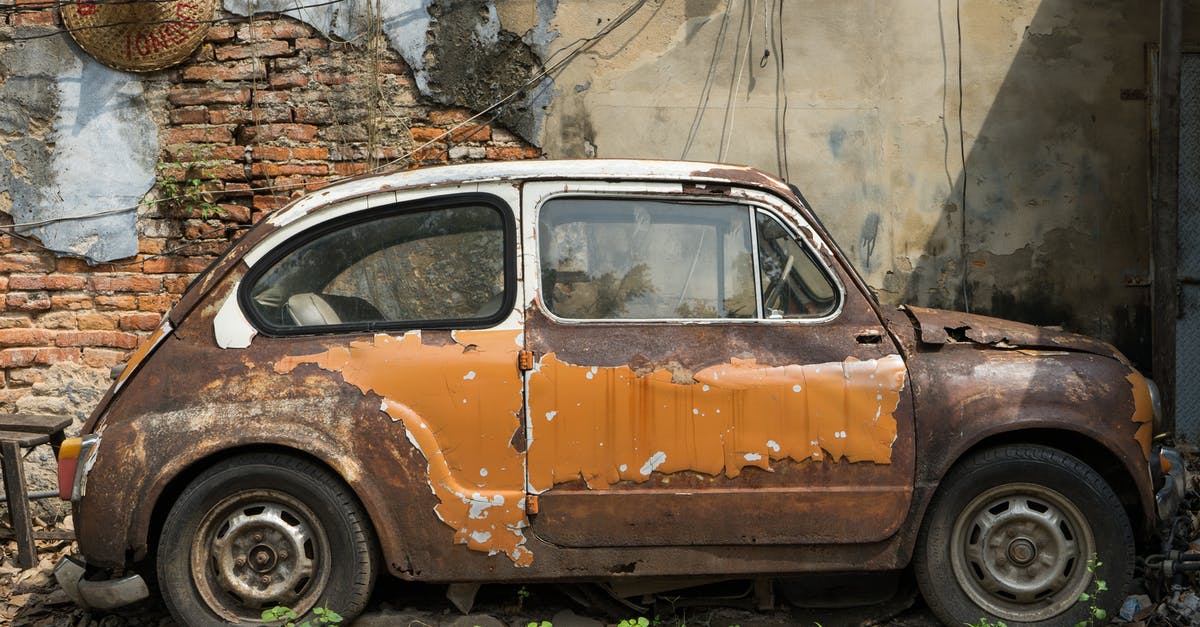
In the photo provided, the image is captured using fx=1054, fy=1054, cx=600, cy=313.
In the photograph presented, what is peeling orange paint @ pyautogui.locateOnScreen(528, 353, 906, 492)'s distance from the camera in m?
3.87

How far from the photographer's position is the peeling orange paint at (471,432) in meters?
3.86

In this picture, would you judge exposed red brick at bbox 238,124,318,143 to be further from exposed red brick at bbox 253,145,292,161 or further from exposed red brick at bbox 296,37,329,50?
exposed red brick at bbox 296,37,329,50

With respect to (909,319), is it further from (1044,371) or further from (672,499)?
(672,499)

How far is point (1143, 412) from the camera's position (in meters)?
3.99

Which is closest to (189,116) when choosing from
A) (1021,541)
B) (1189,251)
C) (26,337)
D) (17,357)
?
(26,337)

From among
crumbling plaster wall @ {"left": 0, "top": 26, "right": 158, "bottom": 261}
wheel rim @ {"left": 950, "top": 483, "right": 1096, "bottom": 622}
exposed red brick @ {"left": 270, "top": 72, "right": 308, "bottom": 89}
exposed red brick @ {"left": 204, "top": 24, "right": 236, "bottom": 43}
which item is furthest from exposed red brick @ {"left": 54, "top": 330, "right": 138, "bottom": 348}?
wheel rim @ {"left": 950, "top": 483, "right": 1096, "bottom": 622}

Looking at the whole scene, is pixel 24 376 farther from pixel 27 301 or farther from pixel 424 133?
pixel 424 133

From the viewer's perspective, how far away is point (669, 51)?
6.64 metres

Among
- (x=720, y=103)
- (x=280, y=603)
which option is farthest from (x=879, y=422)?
(x=720, y=103)

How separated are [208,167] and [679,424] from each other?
396cm

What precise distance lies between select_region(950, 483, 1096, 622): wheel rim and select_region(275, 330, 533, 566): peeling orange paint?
169 centimetres

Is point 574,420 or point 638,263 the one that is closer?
point 574,420

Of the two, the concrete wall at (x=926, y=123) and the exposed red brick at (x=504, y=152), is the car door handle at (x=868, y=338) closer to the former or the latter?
the concrete wall at (x=926, y=123)

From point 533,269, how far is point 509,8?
10.4 ft
